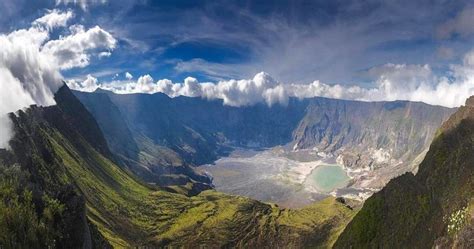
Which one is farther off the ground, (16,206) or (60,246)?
(16,206)

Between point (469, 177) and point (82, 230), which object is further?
point (469, 177)

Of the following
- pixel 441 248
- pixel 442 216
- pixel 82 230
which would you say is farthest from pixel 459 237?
pixel 82 230

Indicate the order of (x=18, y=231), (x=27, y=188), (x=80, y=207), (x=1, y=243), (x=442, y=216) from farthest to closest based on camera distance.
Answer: (x=442, y=216) < (x=80, y=207) < (x=27, y=188) < (x=18, y=231) < (x=1, y=243)

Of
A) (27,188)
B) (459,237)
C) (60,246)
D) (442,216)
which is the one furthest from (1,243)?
(442,216)

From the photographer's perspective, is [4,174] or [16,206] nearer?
[16,206]

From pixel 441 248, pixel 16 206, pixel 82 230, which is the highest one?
pixel 16 206

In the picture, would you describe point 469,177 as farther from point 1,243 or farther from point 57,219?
point 1,243

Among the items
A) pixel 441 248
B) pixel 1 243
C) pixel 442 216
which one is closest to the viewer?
pixel 1 243

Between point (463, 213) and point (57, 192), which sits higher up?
point (57, 192)

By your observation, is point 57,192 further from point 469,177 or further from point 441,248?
point 469,177
